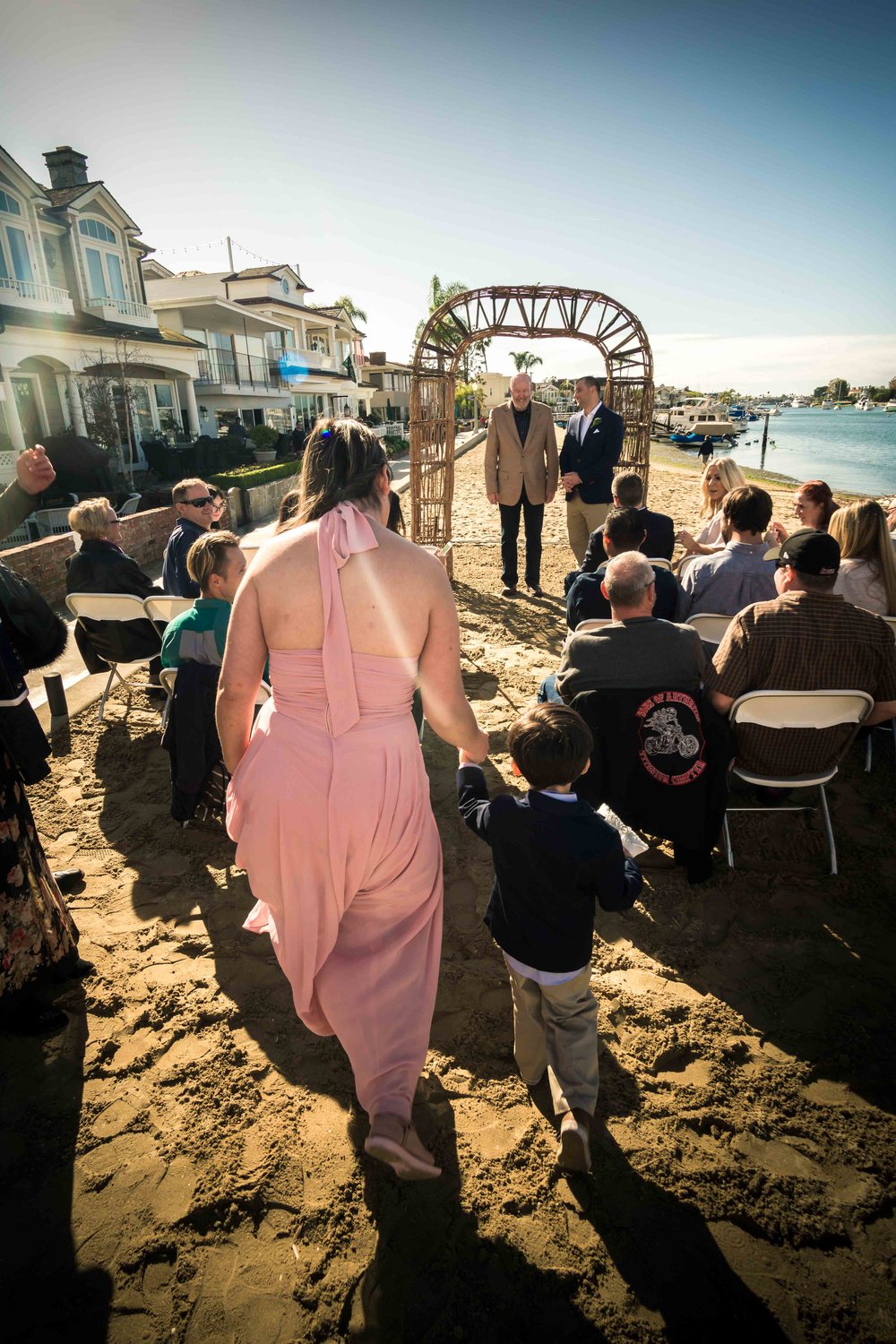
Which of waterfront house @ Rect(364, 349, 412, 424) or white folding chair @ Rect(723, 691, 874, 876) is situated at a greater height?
waterfront house @ Rect(364, 349, 412, 424)

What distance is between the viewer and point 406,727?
2.06 meters

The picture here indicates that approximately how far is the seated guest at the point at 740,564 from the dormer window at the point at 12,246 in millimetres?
18758

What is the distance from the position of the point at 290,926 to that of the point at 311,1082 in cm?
74

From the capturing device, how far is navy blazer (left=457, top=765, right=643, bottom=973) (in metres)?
2.04

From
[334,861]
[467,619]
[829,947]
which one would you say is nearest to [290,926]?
[334,861]

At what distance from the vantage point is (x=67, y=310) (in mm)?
17125

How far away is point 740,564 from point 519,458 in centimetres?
410

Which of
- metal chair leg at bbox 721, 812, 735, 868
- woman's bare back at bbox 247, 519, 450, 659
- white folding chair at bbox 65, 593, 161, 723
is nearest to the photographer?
woman's bare back at bbox 247, 519, 450, 659

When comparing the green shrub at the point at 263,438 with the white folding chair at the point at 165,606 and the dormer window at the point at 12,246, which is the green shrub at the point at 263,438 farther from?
the white folding chair at the point at 165,606

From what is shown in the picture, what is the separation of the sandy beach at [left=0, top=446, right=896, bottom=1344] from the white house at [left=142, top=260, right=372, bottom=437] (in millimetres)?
26900

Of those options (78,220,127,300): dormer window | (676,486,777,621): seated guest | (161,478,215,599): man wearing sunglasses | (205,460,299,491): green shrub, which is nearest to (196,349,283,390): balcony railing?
(78,220,127,300): dormer window

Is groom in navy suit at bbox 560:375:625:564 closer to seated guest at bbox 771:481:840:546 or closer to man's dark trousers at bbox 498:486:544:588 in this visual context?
man's dark trousers at bbox 498:486:544:588

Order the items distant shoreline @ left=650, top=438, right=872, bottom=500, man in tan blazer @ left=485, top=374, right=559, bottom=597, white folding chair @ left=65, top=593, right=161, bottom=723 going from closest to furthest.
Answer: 1. white folding chair @ left=65, top=593, right=161, bottom=723
2. man in tan blazer @ left=485, top=374, right=559, bottom=597
3. distant shoreline @ left=650, top=438, right=872, bottom=500

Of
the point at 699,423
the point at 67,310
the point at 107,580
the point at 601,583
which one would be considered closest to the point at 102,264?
the point at 67,310
